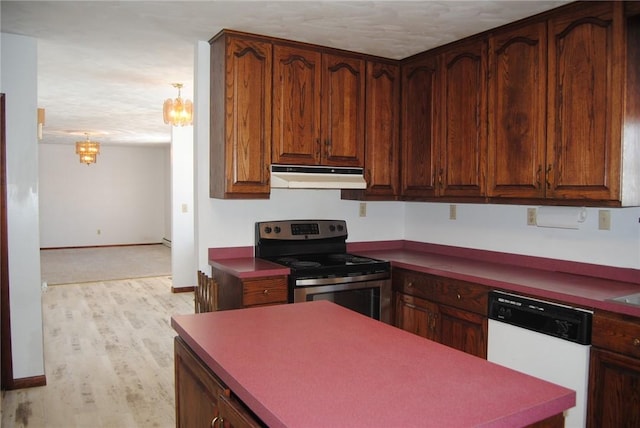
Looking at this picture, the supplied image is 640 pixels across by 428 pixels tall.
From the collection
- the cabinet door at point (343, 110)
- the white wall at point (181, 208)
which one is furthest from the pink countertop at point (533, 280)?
the white wall at point (181, 208)

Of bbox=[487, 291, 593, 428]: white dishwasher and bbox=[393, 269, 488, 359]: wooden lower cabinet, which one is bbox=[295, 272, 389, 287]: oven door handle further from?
bbox=[487, 291, 593, 428]: white dishwasher

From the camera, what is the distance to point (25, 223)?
3.39 metres

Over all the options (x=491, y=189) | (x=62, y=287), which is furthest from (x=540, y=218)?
(x=62, y=287)

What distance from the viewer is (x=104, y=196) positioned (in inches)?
447

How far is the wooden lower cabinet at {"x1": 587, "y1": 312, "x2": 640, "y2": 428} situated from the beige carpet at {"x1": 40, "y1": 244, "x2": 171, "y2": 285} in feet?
22.3

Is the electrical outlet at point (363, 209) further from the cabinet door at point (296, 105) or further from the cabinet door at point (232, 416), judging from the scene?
the cabinet door at point (232, 416)

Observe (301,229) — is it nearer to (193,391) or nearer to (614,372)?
(193,391)

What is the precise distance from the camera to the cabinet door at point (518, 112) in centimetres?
274

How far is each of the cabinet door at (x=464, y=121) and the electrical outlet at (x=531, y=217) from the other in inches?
13.7

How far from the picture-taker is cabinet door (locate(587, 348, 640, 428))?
205 cm

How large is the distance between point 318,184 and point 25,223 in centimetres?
202

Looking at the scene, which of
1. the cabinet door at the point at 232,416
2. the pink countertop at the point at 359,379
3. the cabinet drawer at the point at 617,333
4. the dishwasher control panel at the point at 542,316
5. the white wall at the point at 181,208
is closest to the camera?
the pink countertop at the point at 359,379

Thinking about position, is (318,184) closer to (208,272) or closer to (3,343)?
(208,272)

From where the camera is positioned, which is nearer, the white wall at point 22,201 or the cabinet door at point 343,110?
the white wall at point 22,201
